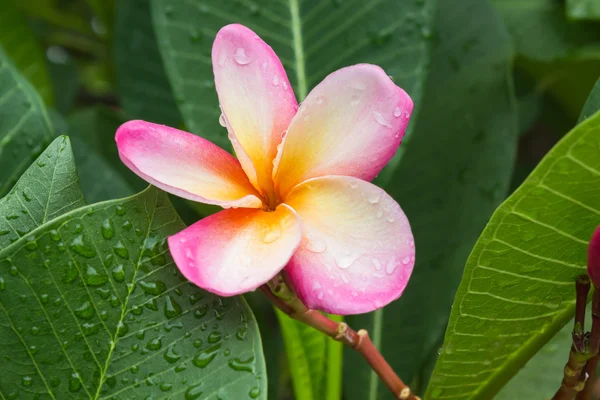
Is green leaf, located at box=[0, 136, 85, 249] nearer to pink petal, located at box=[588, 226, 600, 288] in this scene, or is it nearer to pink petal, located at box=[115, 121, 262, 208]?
pink petal, located at box=[115, 121, 262, 208]

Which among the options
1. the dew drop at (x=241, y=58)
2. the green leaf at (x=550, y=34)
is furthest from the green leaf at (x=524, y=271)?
the green leaf at (x=550, y=34)

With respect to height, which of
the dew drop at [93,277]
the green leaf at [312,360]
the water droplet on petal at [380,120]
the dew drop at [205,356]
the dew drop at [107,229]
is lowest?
the green leaf at [312,360]

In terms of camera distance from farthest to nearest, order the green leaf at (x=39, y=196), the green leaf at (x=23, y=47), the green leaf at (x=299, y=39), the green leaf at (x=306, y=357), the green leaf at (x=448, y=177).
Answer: the green leaf at (x=23, y=47) < the green leaf at (x=448, y=177) < the green leaf at (x=299, y=39) < the green leaf at (x=306, y=357) < the green leaf at (x=39, y=196)

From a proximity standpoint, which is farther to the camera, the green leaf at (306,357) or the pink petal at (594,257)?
the green leaf at (306,357)

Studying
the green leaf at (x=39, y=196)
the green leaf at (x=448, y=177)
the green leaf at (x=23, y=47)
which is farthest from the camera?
the green leaf at (x=23, y=47)

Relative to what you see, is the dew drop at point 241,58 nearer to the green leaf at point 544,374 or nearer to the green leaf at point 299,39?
the green leaf at point 299,39

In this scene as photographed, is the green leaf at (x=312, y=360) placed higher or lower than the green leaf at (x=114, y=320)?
lower
